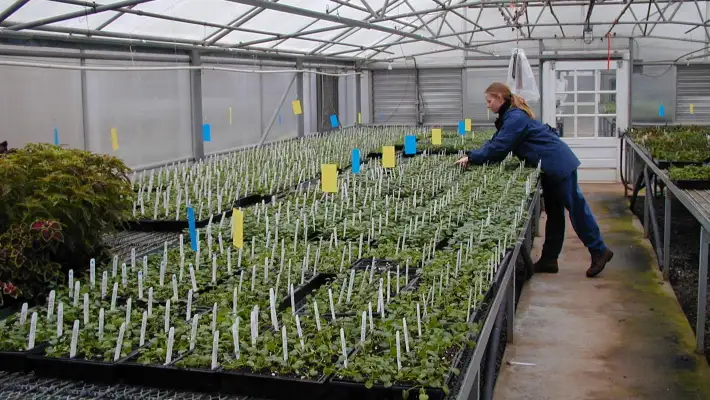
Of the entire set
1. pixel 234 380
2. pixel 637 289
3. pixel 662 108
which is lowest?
pixel 637 289

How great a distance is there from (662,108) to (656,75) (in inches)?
30.0

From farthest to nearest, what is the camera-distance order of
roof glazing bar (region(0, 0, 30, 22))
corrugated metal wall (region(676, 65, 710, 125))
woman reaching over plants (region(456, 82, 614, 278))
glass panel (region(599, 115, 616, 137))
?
1. corrugated metal wall (region(676, 65, 710, 125))
2. glass panel (region(599, 115, 616, 137))
3. woman reaching over plants (region(456, 82, 614, 278))
4. roof glazing bar (region(0, 0, 30, 22))

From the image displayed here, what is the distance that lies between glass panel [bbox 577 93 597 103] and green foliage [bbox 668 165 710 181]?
25.3 ft

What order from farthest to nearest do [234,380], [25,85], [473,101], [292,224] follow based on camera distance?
[473,101] → [25,85] → [292,224] → [234,380]

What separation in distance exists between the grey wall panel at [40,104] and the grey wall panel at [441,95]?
9.52 meters

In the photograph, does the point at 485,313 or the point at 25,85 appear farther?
the point at 25,85

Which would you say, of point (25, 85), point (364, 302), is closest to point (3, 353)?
point (364, 302)

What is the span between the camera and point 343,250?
4445 millimetres

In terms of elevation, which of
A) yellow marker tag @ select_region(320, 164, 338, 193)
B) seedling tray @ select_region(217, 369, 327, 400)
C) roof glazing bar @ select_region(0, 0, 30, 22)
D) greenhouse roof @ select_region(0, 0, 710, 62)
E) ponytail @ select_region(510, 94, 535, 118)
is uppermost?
greenhouse roof @ select_region(0, 0, 710, 62)

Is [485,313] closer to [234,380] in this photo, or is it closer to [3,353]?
[234,380]

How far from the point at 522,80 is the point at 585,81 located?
14.7ft

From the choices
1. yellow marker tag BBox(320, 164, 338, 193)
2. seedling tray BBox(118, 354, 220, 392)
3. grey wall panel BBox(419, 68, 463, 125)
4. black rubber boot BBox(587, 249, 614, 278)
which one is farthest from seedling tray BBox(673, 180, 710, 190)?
grey wall panel BBox(419, 68, 463, 125)

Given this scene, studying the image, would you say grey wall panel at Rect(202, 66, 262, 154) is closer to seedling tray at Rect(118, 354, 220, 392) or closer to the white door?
A: the white door

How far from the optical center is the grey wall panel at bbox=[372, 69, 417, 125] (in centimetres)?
1645
